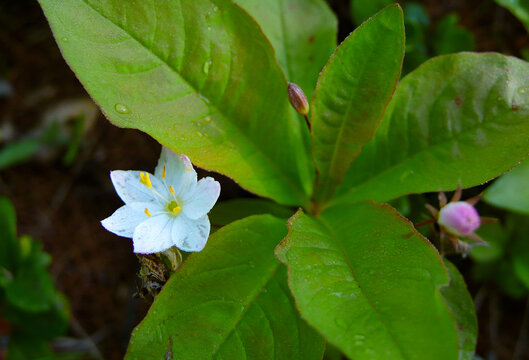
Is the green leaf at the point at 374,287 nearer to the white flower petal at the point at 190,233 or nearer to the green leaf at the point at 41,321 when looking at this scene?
the white flower petal at the point at 190,233

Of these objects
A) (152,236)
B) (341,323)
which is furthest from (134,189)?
(341,323)

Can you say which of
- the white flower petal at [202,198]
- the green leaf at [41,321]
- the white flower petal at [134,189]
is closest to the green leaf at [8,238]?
the green leaf at [41,321]

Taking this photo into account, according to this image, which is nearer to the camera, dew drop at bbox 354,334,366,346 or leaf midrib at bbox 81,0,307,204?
dew drop at bbox 354,334,366,346

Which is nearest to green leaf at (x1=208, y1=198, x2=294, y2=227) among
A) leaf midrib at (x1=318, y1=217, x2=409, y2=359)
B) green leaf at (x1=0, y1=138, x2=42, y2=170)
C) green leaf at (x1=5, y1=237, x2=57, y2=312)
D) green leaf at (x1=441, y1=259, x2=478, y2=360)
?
leaf midrib at (x1=318, y1=217, x2=409, y2=359)

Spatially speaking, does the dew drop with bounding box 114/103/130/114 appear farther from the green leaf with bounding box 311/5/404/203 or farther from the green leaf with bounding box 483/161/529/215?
the green leaf with bounding box 483/161/529/215

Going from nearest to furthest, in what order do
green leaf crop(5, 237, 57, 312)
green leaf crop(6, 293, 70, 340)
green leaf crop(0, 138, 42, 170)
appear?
green leaf crop(5, 237, 57, 312) → green leaf crop(6, 293, 70, 340) → green leaf crop(0, 138, 42, 170)

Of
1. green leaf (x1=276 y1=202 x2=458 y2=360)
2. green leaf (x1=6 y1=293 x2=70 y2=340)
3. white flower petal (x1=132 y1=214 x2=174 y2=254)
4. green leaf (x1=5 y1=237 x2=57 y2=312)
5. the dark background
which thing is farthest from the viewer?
the dark background

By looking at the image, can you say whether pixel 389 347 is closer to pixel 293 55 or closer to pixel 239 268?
pixel 239 268
